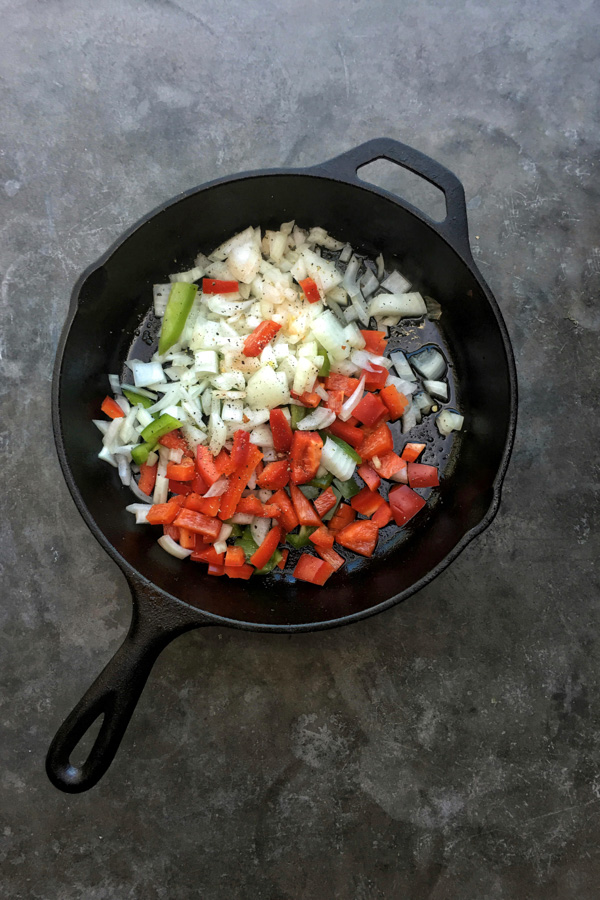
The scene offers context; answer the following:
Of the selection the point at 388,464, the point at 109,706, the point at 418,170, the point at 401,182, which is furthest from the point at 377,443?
the point at 109,706

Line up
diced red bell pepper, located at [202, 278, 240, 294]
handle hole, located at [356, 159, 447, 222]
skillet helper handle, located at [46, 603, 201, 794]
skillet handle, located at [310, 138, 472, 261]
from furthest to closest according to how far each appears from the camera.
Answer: handle hole, located at [356, 159, 447, 222] < diced red bell pepper, located at [202, 278, 240, 294] < skillet handle, located at [310, 138, 472, 261] < skillet helper handle, located at [46, 603, 201, 794]

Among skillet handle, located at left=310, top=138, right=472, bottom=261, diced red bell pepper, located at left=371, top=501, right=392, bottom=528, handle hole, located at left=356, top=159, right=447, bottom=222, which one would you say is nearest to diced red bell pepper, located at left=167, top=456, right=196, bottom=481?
diced red bell pepper, located at left=371, top=501, right=392, bottom=528

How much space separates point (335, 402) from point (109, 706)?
3.80 ft

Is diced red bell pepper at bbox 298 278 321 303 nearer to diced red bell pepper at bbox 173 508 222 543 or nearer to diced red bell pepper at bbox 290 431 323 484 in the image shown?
diced red bell pepper at bbox 290 431 323 484

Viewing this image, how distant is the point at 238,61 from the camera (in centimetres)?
240

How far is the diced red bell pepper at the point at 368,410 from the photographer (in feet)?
6.83

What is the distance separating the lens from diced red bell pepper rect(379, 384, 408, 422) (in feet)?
7.06

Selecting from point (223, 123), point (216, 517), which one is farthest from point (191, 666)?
point (223, 123)

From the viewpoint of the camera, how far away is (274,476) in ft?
6.78

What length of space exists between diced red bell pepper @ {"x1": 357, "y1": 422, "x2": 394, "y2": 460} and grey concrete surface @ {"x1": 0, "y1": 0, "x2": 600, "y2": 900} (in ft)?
1.78

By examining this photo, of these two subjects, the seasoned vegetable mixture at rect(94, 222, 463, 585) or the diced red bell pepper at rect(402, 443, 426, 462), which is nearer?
the seasoned vegetable mixture at rect(94, 222, 463, 585)

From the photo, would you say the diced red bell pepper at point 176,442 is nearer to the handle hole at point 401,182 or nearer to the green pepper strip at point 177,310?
the green pepper strip at point 177,310

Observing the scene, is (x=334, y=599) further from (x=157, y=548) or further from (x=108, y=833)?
(x=108, y=833)

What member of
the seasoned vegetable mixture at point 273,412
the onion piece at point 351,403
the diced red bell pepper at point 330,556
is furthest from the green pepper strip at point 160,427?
the diced red bell pepper at point 330,556
